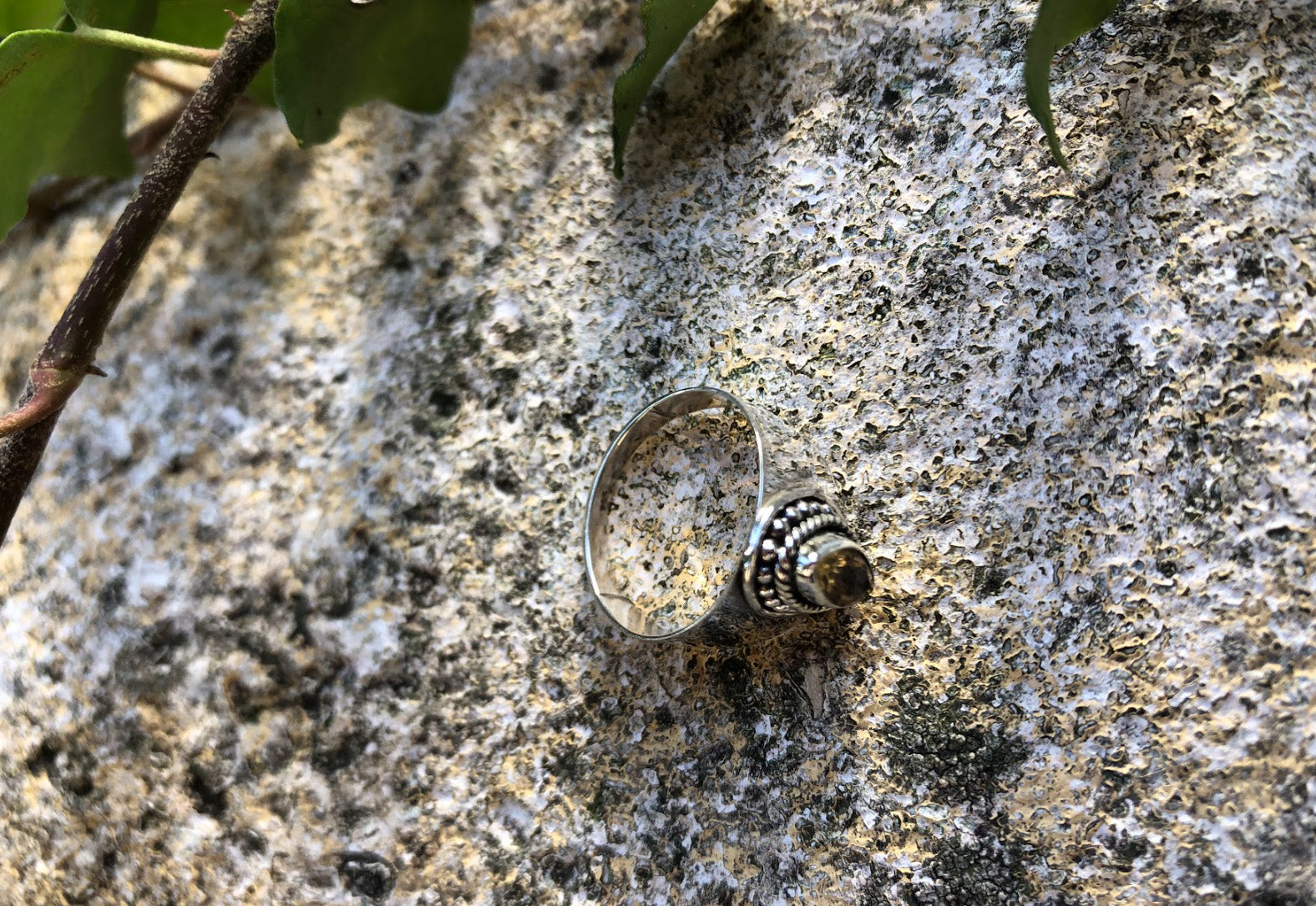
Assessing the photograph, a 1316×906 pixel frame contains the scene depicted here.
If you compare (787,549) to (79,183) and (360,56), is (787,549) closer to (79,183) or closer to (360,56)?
(360,56)

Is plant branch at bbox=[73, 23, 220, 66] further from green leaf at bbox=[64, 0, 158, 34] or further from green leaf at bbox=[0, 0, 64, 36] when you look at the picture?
green leaf at bbox=[0, 0, 64, 36]

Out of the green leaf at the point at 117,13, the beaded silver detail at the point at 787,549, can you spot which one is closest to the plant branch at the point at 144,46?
the green leaf at the point at 117,13

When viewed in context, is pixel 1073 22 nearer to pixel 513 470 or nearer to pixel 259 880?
pixel 513 470

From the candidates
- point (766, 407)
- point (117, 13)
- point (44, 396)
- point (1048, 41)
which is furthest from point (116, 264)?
point (1048, 41)

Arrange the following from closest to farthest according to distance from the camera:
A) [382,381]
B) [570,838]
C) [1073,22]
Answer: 1. [1073,22]
2. [570,838]
3. [382,381]

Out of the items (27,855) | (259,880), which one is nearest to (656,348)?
(259,880)

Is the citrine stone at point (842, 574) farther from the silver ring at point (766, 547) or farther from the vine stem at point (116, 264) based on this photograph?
the vine stem at point (116, 264)
